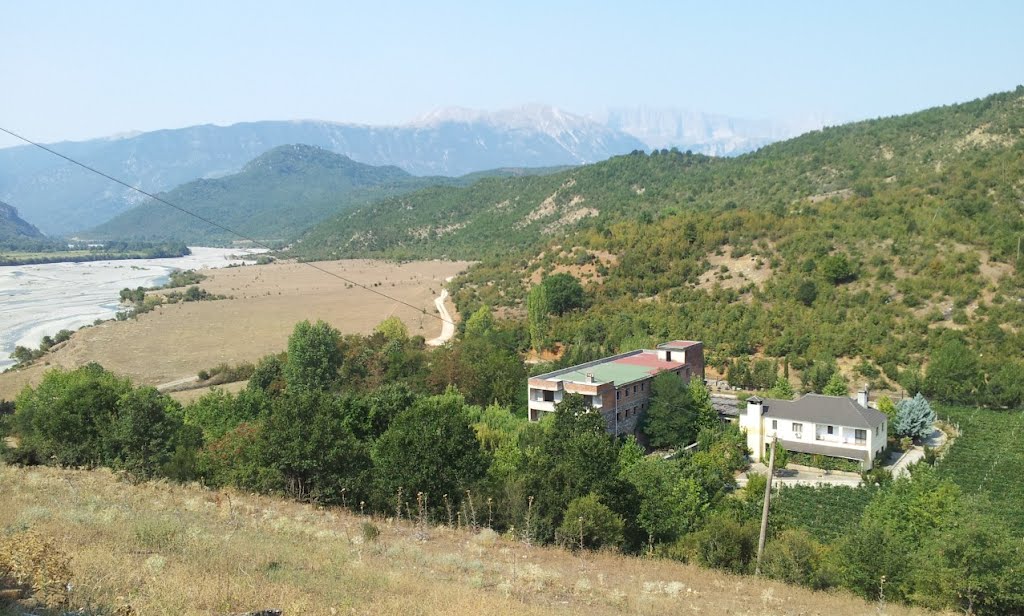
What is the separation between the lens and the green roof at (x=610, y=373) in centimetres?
3494

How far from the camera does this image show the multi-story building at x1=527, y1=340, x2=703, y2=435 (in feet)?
110

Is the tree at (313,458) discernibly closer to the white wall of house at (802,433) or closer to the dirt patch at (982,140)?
the white wall of house at (802,433)

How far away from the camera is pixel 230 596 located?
918cm

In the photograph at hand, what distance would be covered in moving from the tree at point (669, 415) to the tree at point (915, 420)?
973cm

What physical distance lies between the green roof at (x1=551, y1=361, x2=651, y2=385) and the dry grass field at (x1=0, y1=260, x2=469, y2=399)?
27.8 meters

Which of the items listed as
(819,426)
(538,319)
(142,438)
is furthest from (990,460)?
(142,438)

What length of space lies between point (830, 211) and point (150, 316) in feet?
208

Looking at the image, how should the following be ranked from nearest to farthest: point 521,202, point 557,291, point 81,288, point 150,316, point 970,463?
point 970,463, point 557,291, point 150,316, point 81,288, point 521,202

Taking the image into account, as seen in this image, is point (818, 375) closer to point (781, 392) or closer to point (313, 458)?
point (781, 392)

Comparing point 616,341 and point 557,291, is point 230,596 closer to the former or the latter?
point 616,341

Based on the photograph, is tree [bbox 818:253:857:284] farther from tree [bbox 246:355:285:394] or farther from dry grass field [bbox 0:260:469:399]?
tree [bbox 246:355:285:394]

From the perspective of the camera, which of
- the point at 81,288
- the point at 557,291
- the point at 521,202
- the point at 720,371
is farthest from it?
the point at 521,202

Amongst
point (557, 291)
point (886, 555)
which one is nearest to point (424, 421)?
point (886, 555)

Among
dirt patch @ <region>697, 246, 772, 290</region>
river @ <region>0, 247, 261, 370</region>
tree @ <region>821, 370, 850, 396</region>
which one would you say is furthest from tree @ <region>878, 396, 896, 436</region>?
river @ <region>0, 247, 261, 370</region>
